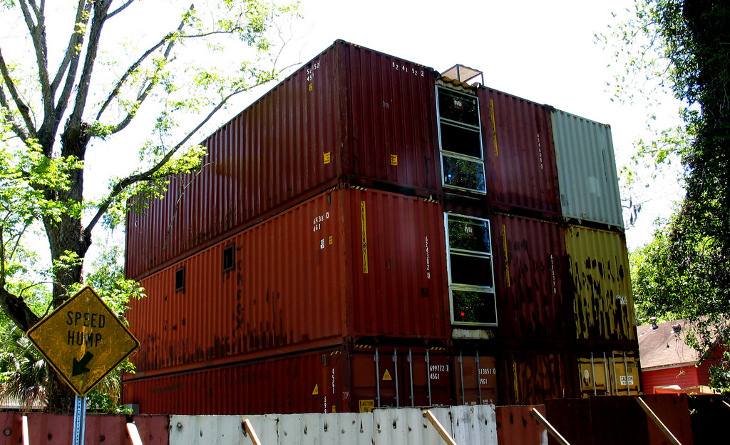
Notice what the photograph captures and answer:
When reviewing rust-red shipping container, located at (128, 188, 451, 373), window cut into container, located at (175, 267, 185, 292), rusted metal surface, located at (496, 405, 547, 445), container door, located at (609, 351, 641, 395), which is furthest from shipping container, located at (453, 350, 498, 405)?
window cut into container, located at (175, 267, 185, 292)

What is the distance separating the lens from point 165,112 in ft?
50.7

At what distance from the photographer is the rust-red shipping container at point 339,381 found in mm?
8711

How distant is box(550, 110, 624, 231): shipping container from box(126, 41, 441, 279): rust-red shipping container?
10.8 feet

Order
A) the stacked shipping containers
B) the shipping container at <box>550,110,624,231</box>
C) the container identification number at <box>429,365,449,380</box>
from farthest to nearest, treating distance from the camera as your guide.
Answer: the shipping container at <box>550,110,624,231</box>
the container identification number at <box>429,365,449,380</box>
the stacked shipping containers

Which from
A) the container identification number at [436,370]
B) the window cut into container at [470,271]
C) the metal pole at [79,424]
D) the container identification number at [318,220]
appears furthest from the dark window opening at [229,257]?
the metal pole at [79,424]

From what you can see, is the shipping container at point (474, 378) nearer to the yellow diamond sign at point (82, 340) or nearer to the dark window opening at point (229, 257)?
the dark window opening at point (229, 257)

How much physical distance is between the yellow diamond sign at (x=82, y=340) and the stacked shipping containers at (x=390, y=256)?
4004 mm

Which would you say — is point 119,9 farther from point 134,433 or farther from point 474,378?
point 134,433

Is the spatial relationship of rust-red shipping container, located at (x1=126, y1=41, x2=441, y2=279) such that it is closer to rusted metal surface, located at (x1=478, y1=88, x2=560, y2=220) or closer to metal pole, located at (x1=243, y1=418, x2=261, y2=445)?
rusted metal surface, located at (x1=478, y1=88, x2=560, y2=220)

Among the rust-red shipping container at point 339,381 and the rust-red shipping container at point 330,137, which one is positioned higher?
the rust-red shipping container at point 330,137

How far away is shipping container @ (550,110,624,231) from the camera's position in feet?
40.7

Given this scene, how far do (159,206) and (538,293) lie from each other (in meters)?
9.28

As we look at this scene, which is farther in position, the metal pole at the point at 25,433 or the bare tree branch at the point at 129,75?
the bare tree branch at the point at 129,75

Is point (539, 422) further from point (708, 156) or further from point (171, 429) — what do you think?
point (708, 156)
